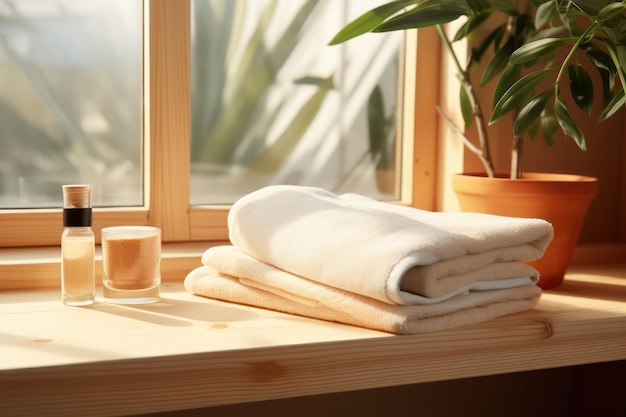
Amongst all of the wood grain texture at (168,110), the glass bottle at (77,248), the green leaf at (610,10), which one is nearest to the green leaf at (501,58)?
the green leaf at (610,10)

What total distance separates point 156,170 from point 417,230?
567 mm

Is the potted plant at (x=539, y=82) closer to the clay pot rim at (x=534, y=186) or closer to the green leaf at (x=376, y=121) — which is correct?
the clay pot rim at (x=534, y=186)

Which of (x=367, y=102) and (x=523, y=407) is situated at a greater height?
(x=367, y=102)

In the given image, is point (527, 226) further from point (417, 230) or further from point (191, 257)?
point (191, 257)

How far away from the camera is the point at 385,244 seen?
3.01ft

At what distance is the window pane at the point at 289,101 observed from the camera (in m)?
1.42

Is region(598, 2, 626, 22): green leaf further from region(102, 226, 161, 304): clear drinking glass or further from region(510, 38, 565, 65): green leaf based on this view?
region(102, 226, 161, 304): clear drinking glass

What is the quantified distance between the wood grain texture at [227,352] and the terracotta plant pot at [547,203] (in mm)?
104

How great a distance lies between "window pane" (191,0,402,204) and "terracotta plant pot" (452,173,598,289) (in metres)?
0.37

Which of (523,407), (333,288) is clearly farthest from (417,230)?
(523,407)

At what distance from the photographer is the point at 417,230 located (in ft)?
3.09

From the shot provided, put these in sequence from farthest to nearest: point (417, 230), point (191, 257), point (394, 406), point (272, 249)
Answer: point (394, 406)
point (191, 257)
point (272, 249)
point (417, 230)

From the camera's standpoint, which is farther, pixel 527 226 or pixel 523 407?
pixel 523 407

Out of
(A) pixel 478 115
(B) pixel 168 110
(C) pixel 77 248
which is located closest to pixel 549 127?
(A) pixel 478 115
